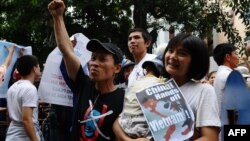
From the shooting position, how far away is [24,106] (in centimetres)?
452

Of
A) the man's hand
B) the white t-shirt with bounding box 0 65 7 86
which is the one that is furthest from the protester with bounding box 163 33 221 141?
the white t-shirt with bounding box 0 65 7 86

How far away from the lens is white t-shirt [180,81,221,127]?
8.00 feet

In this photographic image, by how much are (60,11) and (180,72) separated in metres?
1.16

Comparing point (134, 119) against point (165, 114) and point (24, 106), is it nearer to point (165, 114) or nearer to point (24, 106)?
point (165, 114)

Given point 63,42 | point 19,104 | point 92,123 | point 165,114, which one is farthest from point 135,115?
point 19,104

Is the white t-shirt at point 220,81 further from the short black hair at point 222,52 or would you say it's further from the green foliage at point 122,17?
the green foliage at point 122,17

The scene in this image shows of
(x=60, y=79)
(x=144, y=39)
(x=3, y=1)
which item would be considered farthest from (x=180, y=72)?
(x=3, y=1)

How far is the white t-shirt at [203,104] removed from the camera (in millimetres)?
2439

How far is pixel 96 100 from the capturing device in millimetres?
3094

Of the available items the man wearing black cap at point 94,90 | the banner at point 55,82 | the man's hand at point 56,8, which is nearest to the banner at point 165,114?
the man wearing black cap at point 94,90

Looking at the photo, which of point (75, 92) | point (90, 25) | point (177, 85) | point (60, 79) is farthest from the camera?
point (90, 25)

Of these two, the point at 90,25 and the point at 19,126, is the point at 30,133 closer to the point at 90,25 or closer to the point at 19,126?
the point at 19,126

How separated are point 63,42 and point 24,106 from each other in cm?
143

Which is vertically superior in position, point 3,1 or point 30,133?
point 3,1
